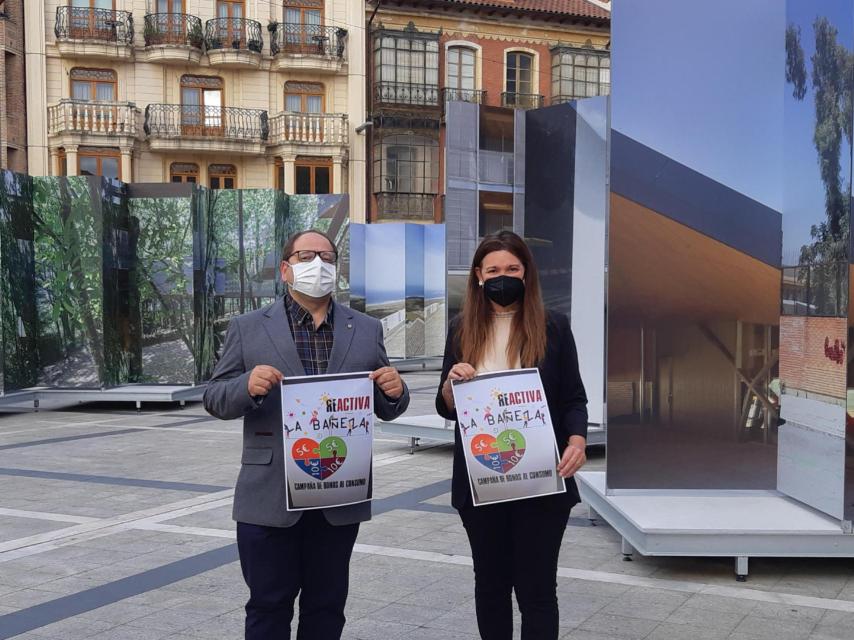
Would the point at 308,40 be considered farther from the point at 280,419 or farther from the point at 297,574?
the point at 297,574

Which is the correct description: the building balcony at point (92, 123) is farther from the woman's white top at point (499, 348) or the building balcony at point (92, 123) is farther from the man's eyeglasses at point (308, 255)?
the woman's white top at point (499, 348)

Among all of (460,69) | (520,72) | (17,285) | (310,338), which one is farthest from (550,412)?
(520,72)

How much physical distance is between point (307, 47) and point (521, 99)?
7899 millimetres

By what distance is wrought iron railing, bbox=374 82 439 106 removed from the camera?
32250 millimetres

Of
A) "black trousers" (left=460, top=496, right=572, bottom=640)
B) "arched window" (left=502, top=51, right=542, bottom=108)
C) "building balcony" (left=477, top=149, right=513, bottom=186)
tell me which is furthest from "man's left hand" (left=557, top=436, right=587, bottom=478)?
"arched window" (left=502, top=51, right=542, bottom=108)

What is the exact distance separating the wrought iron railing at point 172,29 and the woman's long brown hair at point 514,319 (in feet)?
94.2

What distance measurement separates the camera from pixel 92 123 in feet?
96.5

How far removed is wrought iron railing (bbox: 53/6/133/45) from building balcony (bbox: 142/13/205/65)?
0.58 meters

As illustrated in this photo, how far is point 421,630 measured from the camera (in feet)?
15.2

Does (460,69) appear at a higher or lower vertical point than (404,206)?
higher

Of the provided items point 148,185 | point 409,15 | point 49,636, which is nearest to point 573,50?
point 409,15

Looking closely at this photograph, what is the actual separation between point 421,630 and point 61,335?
40.8ft

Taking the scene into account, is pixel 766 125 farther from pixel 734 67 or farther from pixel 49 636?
pixel 49 636

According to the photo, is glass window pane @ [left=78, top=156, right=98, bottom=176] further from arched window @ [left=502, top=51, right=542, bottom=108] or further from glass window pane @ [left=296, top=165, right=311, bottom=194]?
arched window @ [left=502, top=51, right=542, bottom=108]
